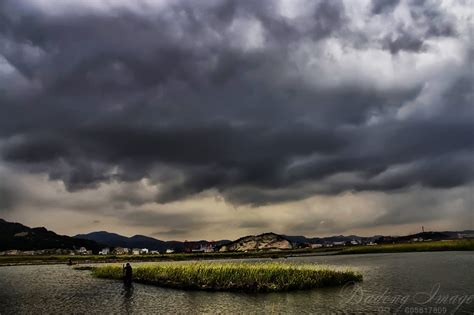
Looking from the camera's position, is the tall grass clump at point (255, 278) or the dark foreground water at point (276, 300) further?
the tall grass clump at point (255, 278)

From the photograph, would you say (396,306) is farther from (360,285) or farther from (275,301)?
(360,285)

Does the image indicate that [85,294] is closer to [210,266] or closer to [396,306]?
[210,266]

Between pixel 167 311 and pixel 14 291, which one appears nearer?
pixel 167 311

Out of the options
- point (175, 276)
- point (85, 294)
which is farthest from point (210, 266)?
point (85, 294)

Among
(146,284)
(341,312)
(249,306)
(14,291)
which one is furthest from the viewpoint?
(146,284)

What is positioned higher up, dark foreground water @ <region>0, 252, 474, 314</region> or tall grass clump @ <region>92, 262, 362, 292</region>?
tall grass clump @ <region>92, 262, 362, 292</region>

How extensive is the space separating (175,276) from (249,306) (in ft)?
85.9

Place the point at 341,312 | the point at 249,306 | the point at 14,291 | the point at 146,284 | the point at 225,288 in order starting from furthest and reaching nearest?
1. the point at 146,284
2. the point at 14,291
3. the point at 225,288
4. the point at 249,306
5. the point at 341,312

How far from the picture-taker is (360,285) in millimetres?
50312

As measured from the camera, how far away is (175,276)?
6072cm

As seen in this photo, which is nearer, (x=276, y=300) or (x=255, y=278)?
(x=276, y=300)

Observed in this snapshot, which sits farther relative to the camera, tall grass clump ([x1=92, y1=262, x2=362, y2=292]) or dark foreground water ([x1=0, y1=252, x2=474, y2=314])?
tall grass clump ([x1=92, y1=262, x2=362, y2=292])

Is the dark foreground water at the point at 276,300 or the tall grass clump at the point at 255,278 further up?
the tall grass clump at the point at 255,278

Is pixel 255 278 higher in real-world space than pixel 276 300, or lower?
higher
